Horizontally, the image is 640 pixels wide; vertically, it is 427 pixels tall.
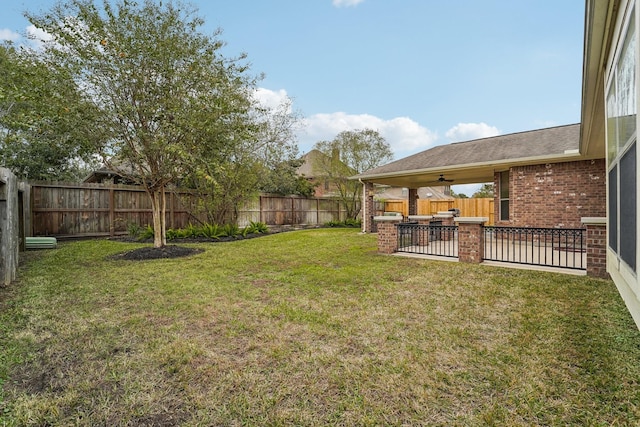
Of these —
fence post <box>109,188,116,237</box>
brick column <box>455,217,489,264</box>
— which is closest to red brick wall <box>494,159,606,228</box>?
brick column <box>455,217,489,264</box>

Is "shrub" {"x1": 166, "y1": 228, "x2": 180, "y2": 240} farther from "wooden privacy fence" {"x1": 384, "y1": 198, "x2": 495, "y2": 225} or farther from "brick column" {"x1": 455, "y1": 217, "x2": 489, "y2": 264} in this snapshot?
"wooden privacy fence" {"x1": 384, "y1": 198, "x2": 495, "y2": 225}

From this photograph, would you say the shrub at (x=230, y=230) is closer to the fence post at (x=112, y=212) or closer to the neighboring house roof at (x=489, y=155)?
the fence post at (x=112, y=212)

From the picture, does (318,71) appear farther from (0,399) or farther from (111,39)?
(0,399)

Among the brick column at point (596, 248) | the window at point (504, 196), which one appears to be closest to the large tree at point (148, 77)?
the brick column at point (596, 248)

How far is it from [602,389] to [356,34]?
36.1ft

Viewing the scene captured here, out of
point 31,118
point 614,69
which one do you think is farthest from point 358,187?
point 614,69

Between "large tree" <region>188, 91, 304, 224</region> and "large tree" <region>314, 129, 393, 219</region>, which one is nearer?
"large tree" <region>188, 91, 304, 224</region>

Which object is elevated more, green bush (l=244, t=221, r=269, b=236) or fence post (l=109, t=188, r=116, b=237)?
fence post (l=109, t=188, r=116, b=237)

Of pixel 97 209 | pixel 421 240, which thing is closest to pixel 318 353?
pixel 421 240

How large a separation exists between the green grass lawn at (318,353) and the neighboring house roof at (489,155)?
5017 mm

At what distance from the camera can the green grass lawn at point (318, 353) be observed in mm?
1979

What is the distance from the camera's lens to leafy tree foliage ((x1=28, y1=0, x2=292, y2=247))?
6.78 metres

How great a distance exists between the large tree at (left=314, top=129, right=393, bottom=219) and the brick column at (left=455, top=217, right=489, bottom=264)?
1203cm

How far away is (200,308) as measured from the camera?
3973 millimetres
